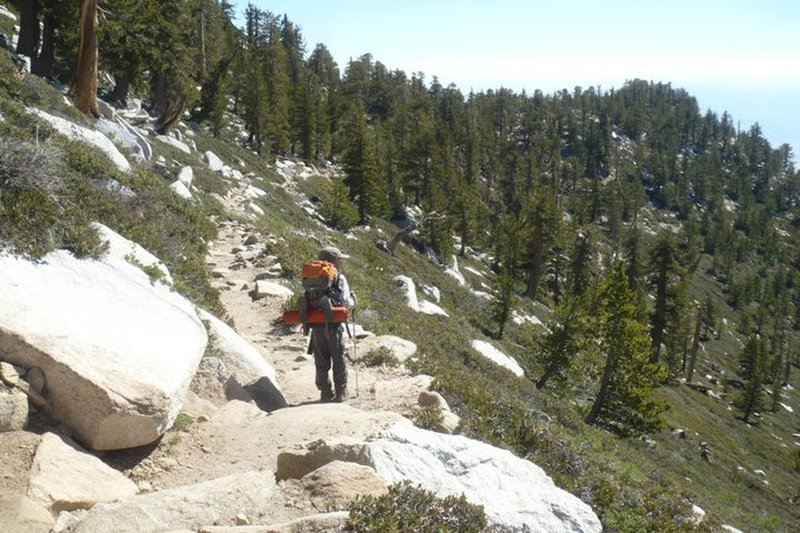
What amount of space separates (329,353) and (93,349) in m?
3.57

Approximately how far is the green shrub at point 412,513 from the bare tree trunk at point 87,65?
19066 millimetres

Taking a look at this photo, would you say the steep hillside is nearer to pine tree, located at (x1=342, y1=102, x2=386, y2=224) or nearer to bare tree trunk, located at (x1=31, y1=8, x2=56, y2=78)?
pine tree, located at (x1=342, y1=102, x2=386, y2=224)

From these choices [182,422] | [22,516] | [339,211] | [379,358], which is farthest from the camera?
[339,211]

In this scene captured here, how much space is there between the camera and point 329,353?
336 inches

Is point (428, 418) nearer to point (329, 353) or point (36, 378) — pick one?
point (329, 353)

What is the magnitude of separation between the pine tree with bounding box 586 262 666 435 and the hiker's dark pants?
19897 millimetres

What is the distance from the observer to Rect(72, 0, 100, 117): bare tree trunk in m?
18.7

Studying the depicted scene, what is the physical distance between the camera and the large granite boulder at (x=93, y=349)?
5289 millimetres

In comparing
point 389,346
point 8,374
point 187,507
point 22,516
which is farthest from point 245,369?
point 22,516

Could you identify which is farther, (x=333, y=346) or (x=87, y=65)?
(x=87, y=65)

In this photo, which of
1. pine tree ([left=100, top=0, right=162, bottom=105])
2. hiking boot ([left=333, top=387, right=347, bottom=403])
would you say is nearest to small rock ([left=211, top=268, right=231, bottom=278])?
hiking boot ([left=333, top=387, right=347, bottom=403])

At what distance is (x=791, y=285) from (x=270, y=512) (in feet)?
587

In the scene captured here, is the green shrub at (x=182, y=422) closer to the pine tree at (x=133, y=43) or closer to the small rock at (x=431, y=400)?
the small rock at (x=431, y=400)

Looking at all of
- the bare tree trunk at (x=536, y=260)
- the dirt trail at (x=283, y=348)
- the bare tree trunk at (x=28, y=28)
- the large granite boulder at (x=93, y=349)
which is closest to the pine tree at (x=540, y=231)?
the bare tree trunk at (x=536, y=260)
